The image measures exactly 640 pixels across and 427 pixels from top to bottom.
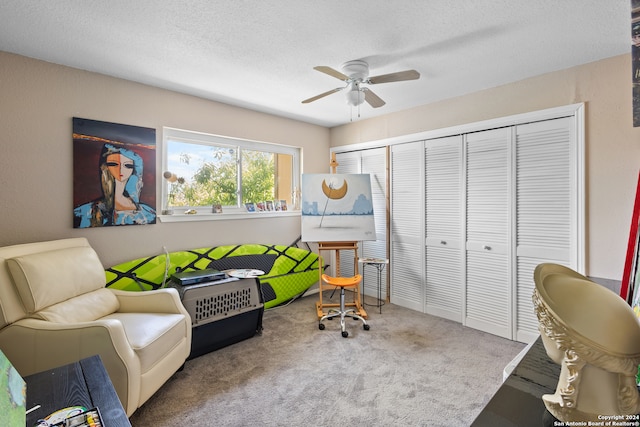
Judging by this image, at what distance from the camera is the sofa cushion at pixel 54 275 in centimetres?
184

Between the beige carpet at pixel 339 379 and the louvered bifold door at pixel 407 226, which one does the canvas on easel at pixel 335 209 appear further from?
the beige carpet at pixel 339 379

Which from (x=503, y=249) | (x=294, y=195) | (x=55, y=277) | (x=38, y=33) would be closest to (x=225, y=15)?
(x=38, y=33)

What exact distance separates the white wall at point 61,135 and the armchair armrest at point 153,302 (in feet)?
1.96

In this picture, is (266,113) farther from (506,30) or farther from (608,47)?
(608,47)

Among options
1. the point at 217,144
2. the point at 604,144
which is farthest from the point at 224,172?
the point at 604,144

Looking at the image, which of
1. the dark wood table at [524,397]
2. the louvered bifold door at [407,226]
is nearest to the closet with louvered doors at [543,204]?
the louvered bifold door at [407,226]

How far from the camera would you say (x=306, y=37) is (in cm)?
208

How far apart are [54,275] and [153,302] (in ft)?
2.10

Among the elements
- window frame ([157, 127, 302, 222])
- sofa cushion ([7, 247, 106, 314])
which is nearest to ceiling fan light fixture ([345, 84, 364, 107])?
window frame ([157, 127, 302, 222])

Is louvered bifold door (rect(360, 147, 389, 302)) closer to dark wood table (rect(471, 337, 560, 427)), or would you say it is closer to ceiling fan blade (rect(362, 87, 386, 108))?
ceiling fan blade (rect(362, 87, 386, 108))

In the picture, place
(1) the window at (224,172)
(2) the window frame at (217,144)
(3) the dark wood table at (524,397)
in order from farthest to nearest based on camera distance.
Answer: (1) the window at (224,172), (2) the window frame at (217,144), (3) the dark wood table at (524,397)

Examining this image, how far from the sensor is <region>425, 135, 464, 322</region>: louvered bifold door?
3312 mm

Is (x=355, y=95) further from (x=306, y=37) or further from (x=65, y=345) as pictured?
(x=65, y=345)

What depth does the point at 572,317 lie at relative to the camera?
582 mm
